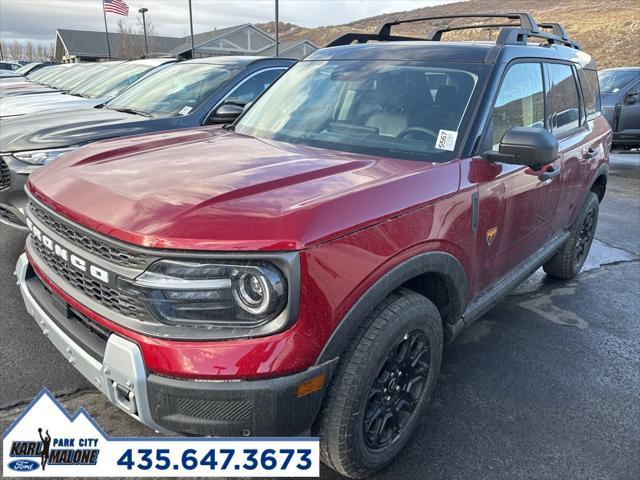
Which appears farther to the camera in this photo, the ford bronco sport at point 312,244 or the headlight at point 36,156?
the headlight at point 36,156

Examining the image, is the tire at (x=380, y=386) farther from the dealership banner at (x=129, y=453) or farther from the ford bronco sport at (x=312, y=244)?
the dealership banner at (x=129, y=453)

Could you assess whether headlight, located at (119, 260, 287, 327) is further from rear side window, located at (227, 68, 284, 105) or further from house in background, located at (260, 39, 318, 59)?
house in background, located at (260, 39, 318, 59)

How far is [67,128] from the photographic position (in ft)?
14.2

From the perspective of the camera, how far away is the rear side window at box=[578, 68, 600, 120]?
3.93m

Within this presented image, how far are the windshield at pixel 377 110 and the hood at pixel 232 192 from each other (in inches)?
7.6

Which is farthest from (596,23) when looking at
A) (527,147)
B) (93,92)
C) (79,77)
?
(527,147)

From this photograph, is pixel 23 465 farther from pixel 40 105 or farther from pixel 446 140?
pixel 40 105

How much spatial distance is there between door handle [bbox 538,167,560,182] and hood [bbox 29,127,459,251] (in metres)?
0.98

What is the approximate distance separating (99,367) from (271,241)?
0.80m

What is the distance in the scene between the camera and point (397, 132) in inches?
105

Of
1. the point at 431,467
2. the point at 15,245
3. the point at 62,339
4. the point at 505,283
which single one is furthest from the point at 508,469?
the point at 15,245

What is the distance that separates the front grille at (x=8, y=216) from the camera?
12.8 feet

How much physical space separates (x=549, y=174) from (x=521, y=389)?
1294 millimetres

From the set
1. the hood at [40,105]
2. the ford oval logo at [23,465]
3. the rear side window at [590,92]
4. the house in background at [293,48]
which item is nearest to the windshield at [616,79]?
the rear side window at [590,92]
